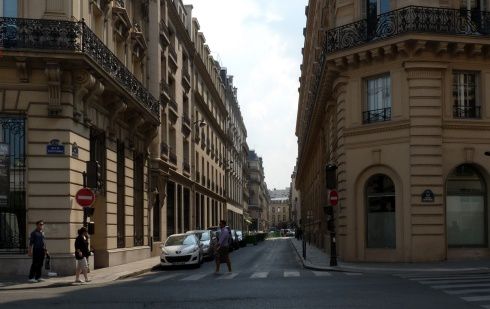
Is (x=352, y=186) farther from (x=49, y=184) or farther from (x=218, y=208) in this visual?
(x=218, y=208)

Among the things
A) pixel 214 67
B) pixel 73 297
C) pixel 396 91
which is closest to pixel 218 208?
pixel 214 67

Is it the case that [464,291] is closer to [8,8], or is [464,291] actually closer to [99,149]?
[99,149]

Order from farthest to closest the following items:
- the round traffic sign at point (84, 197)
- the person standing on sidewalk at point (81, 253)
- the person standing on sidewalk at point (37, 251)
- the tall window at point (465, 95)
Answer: the tall window at point (465, 95)
the round traffic sign at point (84, 197)
the person standing on sidewalk at point (37, 251)
the person standing on sidewalk at point (81, 253)

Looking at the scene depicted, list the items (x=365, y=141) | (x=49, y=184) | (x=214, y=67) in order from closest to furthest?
(x=49, y=184), (x=365, y=141), (x=214, y=67)

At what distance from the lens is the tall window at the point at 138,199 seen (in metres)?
31.2

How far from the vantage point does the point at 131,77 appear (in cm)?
2861

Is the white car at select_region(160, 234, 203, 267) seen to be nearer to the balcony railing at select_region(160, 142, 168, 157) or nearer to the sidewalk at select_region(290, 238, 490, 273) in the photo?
the sidewalk at select_region(290, 238, 490, 273)

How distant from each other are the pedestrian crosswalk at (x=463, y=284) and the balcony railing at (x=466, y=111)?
719 cm

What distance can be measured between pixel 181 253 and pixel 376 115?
9.11m

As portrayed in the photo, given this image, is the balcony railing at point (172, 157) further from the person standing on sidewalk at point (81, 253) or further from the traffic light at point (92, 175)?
the person standing on sidewalk at point (81, 253)

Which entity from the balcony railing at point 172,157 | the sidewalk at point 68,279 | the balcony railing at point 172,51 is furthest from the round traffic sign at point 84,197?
the balcony railing at point 172,51

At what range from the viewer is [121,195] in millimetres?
28156

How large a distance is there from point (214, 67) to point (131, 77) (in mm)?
39996

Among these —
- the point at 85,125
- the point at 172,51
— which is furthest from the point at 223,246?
the point at 172,51
